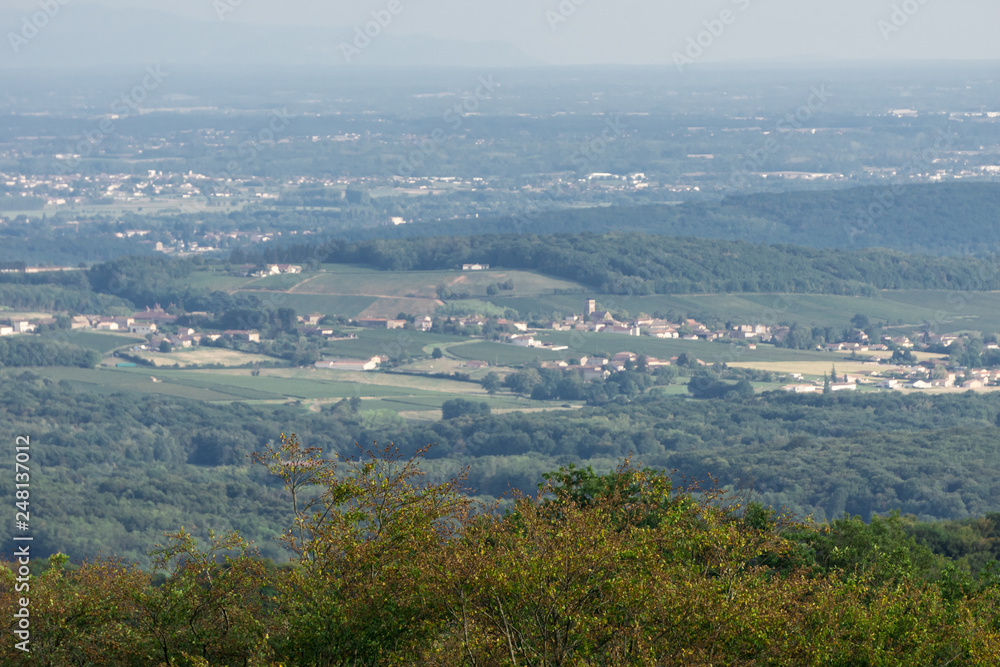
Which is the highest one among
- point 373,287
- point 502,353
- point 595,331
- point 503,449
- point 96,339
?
point 503,449

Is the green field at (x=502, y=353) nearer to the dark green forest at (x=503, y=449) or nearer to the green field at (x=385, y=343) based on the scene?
the green field at (x=385, y=343)

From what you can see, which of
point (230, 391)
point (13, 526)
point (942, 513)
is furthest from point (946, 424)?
point (13, 526)

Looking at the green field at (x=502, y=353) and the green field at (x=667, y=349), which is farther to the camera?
the green field at (x=667, y=349)

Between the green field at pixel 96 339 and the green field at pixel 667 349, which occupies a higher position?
the green field at pixel 96 339

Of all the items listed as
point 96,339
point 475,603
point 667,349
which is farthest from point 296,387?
point 475,603

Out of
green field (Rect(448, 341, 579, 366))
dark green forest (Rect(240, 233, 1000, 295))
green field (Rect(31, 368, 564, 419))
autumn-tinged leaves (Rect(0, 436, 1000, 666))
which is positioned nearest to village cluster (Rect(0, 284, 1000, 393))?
green field (Rect(448, 341, 579, 366))

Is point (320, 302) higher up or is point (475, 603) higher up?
point (475, 603)

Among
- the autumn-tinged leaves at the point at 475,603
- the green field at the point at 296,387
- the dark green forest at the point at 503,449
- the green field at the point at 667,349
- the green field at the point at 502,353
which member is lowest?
the green field at the point at 667,349

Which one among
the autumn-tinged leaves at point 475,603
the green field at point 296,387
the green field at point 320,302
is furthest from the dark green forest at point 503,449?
the autumn-tinged leaves at point 475,603

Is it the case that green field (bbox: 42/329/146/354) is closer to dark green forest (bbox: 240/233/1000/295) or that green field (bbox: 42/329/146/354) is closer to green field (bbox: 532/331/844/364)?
green field (bbox: 532/331/844/364)

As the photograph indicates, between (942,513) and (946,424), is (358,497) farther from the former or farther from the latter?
(946,424)

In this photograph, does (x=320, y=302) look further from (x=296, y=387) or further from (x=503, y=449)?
(x=503, y=449)
